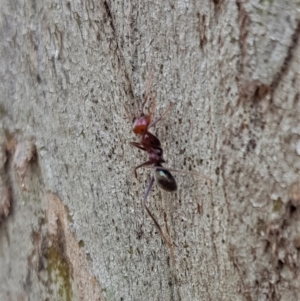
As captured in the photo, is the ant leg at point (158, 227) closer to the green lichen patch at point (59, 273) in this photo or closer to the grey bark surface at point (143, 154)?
the grey bark surface at point (143, 154)

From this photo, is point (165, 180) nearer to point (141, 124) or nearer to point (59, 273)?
point (141, 124)

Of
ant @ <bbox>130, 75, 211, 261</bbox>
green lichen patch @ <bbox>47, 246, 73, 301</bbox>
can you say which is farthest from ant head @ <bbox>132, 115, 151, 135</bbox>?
green lichen patch @ <bbox>47, 246, 73, 301</bbox>

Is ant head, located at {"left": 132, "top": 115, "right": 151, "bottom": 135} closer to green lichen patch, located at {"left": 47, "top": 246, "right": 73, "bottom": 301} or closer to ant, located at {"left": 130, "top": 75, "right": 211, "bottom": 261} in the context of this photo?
ant, located at {"left": 130, "top": 75, "right": 211, "bottom": 261}

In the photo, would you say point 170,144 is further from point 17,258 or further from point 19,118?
point 17,258

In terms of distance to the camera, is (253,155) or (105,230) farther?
(105,230)

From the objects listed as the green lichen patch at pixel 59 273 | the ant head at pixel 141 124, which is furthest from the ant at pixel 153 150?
the green lichen patch at pixel 59 273

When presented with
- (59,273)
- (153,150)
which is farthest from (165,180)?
(59,273)

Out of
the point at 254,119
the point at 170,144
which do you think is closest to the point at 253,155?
the point at 254,119
